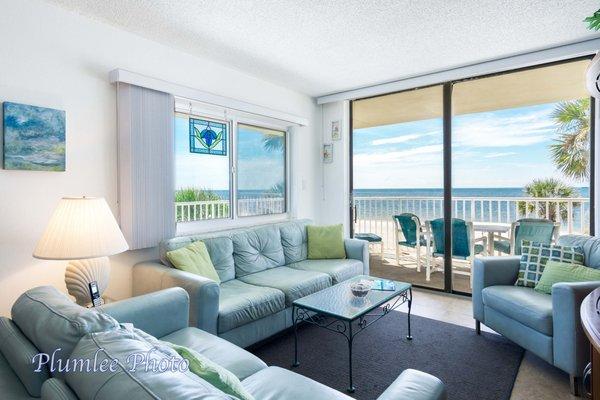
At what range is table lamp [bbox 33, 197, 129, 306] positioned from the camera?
1.86 m

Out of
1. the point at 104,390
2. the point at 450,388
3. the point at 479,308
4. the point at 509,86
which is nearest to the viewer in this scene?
the point at 104,390

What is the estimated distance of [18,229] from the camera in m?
2.09

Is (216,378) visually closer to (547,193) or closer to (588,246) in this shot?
(588,246)

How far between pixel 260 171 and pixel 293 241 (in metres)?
0.96

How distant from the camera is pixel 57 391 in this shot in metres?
0.80

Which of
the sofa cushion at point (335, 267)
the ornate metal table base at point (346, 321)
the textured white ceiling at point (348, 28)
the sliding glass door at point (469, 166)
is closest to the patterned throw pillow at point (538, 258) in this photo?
the sliding glass door at point (469, 166)

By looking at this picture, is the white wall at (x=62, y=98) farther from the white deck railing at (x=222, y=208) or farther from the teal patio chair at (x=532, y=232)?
the teal patio chair at (x=532, y=232)

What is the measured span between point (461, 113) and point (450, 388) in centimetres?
311

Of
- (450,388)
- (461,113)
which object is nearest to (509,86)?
(461,113)

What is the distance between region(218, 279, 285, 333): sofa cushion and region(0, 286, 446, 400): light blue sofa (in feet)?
1.33

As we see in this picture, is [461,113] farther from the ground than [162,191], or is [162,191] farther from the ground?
[461,113]

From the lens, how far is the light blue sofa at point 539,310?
6.19 ft

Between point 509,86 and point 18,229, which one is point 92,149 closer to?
point 18,229

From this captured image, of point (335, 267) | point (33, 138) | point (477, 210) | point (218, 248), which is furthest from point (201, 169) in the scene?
point (477, 210)
